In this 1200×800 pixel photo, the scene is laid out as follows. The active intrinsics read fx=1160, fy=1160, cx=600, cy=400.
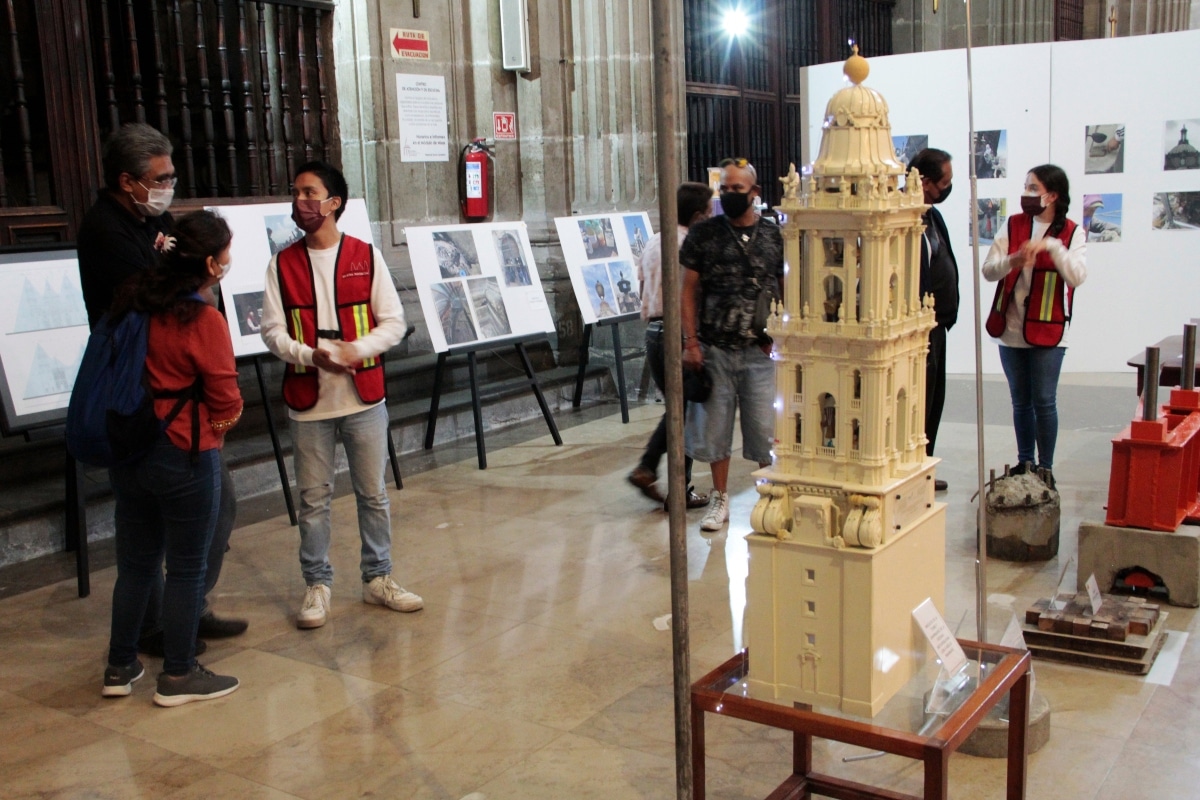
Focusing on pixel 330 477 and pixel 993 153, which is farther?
pixel 993 153

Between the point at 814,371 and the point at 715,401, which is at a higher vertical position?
the point at 814,371

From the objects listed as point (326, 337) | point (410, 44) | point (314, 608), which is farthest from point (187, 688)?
point (410, 44)

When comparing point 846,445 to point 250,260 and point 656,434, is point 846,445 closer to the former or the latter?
point 656,434

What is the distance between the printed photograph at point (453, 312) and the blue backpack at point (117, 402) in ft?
11.3

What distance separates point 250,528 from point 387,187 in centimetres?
322

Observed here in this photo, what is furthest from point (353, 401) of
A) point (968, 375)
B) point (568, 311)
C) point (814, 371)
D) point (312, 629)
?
point (968, 375)

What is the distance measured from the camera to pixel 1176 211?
9.26 m

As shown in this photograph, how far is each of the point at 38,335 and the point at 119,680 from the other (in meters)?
1.93

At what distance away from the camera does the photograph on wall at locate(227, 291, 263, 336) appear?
6.09 m

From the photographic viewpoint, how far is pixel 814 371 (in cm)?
269

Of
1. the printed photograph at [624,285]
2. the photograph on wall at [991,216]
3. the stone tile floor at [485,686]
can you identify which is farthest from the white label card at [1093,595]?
the photograph on wall at [991,216]

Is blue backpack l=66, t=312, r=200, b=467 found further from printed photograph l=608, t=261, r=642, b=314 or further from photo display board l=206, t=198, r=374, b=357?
printed photograph l=608, t=261, r=642, b=314

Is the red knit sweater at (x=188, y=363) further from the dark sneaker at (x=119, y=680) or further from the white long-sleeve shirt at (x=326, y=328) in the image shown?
the dark sneaker at (x=119, y=680)

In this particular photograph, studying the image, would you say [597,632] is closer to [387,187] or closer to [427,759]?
[427,759]
